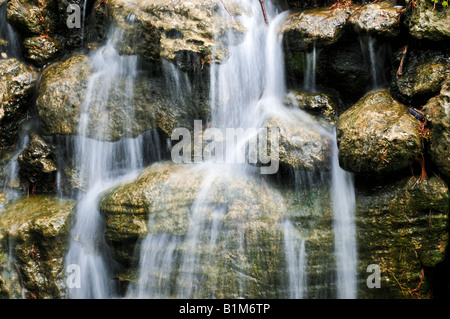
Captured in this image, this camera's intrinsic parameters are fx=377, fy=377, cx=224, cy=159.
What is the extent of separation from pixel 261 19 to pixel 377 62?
167 cm

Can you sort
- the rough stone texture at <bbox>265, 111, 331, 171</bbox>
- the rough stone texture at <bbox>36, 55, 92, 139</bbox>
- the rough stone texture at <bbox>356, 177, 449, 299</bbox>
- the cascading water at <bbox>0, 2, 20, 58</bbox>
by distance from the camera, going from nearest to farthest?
the rough stone texture at <bbox>356, 177, 449, 299</bbox> → the rough stone texture at <bbox>265, 111, 331, 171</bbox> → the rough stone texture at <bbox>36, 55, 92, 139</bbox> → the cascading water at <bbox>0, 2, 20, 58</bbox>

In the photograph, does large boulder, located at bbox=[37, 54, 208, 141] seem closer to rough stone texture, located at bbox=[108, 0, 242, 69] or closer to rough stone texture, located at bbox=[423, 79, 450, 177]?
rough stone texture, located at bbox=[108, 0, 242, 69]

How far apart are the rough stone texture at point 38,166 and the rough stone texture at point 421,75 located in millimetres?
4384

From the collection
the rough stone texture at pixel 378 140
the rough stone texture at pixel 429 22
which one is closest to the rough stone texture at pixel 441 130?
the rough stone texture at pixel 378 140

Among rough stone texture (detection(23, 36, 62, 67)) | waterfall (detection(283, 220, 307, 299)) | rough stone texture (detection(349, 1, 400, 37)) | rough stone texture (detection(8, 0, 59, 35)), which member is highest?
rough stone texture (detection(8, 0, 59, 35))

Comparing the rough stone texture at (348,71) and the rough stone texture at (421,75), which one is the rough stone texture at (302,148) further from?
the rough stone texture at (421,75)

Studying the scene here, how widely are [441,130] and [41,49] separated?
5.32 meters

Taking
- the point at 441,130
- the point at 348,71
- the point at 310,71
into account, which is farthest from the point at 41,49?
the point at 441,130

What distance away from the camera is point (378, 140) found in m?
3.52

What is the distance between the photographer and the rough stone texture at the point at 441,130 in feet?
11.1

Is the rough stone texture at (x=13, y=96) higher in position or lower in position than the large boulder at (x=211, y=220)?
higher

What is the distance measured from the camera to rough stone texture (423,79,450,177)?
3383mm

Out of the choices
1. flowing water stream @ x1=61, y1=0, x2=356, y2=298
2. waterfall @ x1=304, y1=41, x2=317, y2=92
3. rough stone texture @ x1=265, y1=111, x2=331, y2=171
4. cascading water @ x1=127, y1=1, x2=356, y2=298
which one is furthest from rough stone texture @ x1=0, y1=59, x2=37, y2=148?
waterfall @ x1=304, y1=41, x2=317, y2=92

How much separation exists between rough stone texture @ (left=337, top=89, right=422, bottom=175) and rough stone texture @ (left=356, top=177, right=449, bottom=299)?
276 millimetres
